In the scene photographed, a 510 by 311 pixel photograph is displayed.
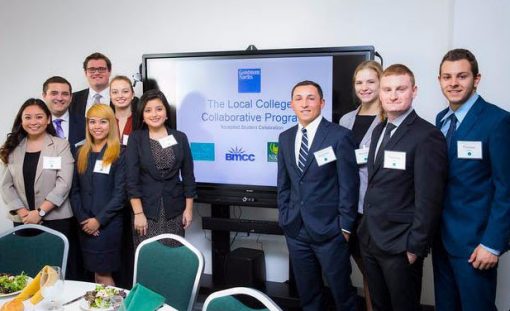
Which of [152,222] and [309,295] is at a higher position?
[152,222]

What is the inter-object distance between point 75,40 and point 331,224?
3.12 metres

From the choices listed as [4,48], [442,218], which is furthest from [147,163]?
[4,48]

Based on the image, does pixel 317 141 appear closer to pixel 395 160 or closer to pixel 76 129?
pixel 395 160

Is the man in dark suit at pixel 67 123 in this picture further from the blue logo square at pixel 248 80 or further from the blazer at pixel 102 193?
the blue logo square at pixel 248 80

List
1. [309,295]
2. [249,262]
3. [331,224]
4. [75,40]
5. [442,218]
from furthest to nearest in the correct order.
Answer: [75,40]
[249,262]
[309,295]
[331,224]
[442,218]

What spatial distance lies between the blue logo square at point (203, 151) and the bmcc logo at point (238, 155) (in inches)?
5.3

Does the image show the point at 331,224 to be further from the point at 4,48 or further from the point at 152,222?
the point at 4,48

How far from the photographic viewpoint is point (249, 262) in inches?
133

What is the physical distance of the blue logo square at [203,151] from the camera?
3.55m

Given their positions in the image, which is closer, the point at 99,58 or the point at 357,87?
the point at 357,87

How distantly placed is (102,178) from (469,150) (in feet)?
7.64

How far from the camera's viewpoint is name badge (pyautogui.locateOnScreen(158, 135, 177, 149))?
3094 millimetres

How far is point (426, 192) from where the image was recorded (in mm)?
2162

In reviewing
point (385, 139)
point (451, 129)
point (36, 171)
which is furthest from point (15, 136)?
point (451, 129)
